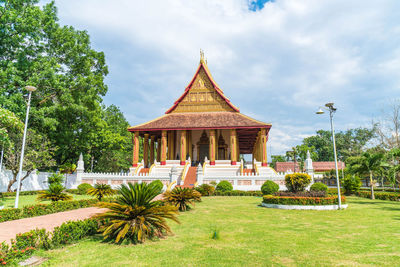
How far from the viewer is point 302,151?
235ft

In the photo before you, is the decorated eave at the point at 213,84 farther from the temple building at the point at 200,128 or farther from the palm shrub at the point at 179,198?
the palm shrub at the point at 179,198

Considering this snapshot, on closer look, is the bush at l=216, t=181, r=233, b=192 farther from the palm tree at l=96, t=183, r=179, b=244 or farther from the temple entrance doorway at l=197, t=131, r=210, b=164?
the palm tree at l=96, t=183, r=179, b=244

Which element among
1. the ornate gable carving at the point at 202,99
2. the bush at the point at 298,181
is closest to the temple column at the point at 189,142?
the ornate gable carving at the point at 202,99

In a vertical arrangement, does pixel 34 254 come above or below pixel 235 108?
below

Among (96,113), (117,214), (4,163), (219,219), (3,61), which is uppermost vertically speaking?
(3,61)

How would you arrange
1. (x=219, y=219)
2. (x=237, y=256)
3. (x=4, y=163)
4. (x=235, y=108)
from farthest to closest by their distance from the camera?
(x=235, y=108) → (x=4, y=163) → (x=219, y=219) → (x=237, y=256)

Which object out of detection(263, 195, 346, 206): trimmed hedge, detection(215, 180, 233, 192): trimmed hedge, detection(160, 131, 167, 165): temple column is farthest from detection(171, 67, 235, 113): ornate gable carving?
detection(263, 195, 346, 206): trimmed hedge

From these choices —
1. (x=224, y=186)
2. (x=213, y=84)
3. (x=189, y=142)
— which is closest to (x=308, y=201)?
(x=224, y=186)

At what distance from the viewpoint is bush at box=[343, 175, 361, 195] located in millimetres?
23031

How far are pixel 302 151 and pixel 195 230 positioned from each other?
231ft

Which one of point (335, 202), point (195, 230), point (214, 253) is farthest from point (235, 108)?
point (214, 253)

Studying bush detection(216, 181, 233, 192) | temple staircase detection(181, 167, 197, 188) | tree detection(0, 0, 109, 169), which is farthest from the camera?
temple staircase detection(181, 167, 197, 188)

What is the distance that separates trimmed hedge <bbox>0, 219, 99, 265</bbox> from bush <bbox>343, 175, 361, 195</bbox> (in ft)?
77.2

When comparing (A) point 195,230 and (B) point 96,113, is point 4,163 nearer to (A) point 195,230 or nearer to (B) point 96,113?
(B) point 96,113
